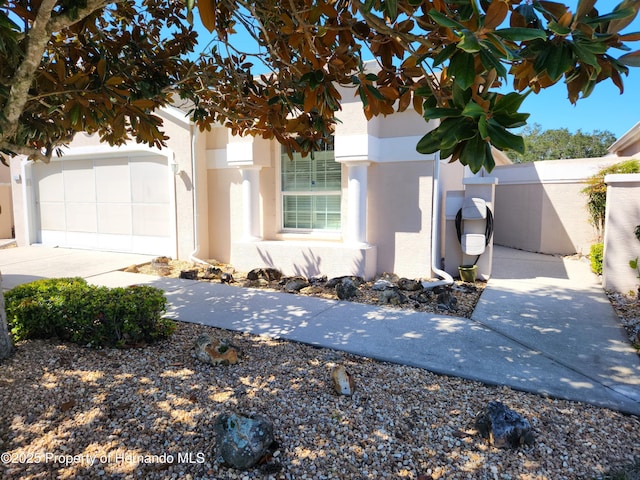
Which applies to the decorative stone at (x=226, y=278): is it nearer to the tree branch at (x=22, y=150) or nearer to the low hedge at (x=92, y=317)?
the low hedge at (x=92, y=317)

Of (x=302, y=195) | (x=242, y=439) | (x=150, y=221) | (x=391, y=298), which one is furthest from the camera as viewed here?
(x=150, y=221)

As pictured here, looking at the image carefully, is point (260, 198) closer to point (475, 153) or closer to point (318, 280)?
point (318, 280)

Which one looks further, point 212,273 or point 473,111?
point 212,273

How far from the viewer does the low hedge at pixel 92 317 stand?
411 cm

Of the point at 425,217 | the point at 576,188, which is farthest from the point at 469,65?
the point at 576,188

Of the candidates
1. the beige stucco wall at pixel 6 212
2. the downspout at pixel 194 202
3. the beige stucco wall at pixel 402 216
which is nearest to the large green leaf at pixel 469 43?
the beige stucco wall at pixel 402 216

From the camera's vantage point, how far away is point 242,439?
246 centimetres

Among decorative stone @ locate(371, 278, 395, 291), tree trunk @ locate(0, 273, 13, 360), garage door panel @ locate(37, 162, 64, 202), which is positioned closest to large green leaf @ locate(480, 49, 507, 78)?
tree trunk @ locate(0, 273, 13, 360)

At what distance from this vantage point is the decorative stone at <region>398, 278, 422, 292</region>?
6949 mm

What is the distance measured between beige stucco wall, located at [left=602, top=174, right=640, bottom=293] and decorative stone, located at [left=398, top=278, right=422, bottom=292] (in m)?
3.28

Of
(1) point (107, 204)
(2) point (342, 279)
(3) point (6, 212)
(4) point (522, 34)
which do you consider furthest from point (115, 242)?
(4) point (522, 34)

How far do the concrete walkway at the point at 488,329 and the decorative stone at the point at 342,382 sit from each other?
85 centimetres

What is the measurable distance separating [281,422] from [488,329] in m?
3.29

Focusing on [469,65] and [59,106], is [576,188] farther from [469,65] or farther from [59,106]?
[59,106]
